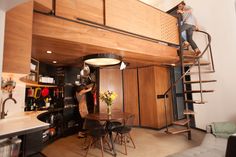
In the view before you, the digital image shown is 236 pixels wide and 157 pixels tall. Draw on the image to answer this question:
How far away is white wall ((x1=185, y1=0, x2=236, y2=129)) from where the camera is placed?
406cm

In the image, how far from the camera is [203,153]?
2.55m

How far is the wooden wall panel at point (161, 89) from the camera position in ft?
18.3

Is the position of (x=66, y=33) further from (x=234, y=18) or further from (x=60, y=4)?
(x=234, y=18)

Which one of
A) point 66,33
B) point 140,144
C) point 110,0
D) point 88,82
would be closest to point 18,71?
Result: point 66,33

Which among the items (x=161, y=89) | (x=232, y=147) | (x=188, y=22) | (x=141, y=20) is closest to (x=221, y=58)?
(x=188, y=22)

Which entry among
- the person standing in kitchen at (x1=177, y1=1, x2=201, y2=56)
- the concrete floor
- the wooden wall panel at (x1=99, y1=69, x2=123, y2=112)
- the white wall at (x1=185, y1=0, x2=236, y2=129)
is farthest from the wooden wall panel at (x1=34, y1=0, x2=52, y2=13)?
the white wall at (x1=185, y1=0, x2=236, y2=129)

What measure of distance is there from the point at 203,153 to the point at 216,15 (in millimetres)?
4081

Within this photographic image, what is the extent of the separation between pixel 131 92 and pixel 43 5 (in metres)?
4.41

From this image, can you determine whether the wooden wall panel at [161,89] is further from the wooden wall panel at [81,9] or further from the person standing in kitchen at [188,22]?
the wooden wall panel at [81,9]

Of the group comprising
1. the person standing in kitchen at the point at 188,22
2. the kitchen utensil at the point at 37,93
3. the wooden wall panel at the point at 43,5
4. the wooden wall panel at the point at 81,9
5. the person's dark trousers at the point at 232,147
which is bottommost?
the person's dark trousers at the point at 232,147

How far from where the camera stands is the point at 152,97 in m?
5.63

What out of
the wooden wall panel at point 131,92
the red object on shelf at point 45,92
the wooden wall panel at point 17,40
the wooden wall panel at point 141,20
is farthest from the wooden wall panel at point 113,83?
the wooden wall panel at point 17,40

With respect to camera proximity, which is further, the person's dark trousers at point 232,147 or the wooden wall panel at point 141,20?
the wooden wall panel at point 141,20

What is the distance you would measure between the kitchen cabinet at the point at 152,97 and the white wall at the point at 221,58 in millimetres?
1314
